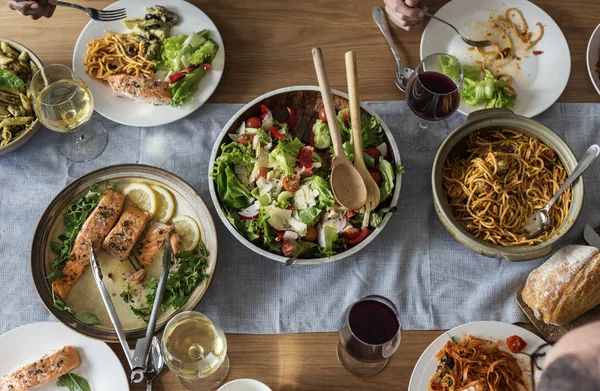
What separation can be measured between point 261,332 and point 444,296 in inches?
26.9

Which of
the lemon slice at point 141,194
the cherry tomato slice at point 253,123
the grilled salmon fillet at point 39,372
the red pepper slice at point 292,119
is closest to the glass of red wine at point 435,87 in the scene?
the red pepper slice at point 292,119

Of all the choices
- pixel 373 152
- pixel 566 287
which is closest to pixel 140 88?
pixel 373 152

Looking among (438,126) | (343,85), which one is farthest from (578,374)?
(343,85)

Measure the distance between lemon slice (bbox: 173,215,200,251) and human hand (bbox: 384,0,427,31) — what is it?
3.79 ft

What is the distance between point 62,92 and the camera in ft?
6.91

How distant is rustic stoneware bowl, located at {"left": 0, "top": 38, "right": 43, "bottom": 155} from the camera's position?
217 centimetres

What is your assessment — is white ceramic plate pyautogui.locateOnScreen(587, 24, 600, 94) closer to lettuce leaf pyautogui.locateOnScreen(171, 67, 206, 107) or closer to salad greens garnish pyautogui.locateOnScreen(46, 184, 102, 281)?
lettuce leaf pyautogui.locateOnScreen(171, 67, 206, 107)

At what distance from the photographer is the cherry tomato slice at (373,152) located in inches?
85.3

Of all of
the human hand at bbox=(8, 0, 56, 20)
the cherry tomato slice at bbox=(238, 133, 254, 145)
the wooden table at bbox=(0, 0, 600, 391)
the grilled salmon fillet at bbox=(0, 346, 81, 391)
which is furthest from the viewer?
the wooden table at bbox=(0, 0, 600, 391)

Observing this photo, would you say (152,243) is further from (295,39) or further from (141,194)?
(295,39)

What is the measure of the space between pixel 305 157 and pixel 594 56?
1.27 meters

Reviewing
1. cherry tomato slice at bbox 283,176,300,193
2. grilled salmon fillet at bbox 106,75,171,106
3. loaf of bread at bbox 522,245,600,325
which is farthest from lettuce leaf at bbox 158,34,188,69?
loaf of bread at bbox 522,245,600,325

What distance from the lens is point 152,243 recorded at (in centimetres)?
211

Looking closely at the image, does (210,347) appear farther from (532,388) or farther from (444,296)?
(532,388)
